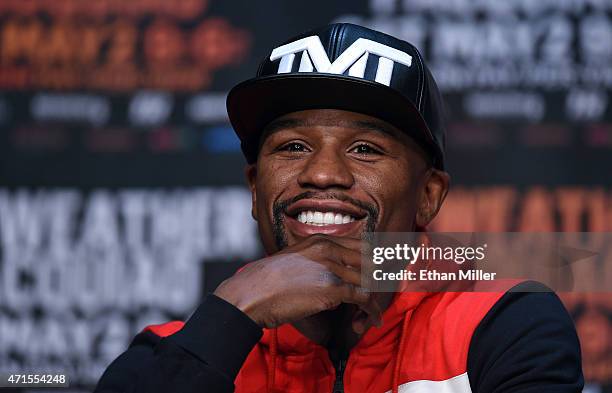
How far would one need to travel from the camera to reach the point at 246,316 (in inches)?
53.0

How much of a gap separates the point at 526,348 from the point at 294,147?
20.5 inches

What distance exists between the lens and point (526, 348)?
1.38 m

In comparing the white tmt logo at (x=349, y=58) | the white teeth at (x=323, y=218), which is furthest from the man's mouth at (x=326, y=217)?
the white tmt logo at (x=349, y=58)

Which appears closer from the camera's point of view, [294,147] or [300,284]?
[300,284]

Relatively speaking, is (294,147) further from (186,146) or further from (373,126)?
(186,146)

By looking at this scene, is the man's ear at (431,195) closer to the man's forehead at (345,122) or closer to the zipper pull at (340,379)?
the man's forehead at (345,122)

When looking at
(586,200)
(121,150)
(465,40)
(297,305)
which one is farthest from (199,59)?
(297,305)

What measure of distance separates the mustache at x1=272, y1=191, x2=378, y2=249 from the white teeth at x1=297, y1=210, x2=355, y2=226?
27mm

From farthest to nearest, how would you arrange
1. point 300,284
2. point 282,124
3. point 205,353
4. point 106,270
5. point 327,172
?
point 106,270 < point 282,124 < point 327,172 < point 300,284 < point 205,353

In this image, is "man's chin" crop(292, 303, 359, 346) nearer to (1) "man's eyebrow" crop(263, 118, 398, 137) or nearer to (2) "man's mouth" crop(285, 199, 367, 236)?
(2) "man's mouth" crop(285, 199, 367, 236)

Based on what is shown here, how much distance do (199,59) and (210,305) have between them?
1.62 meters

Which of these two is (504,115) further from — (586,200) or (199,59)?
(199,59)

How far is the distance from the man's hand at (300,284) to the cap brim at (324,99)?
235 millimetres

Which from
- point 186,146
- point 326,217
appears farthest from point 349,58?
point 186,146
